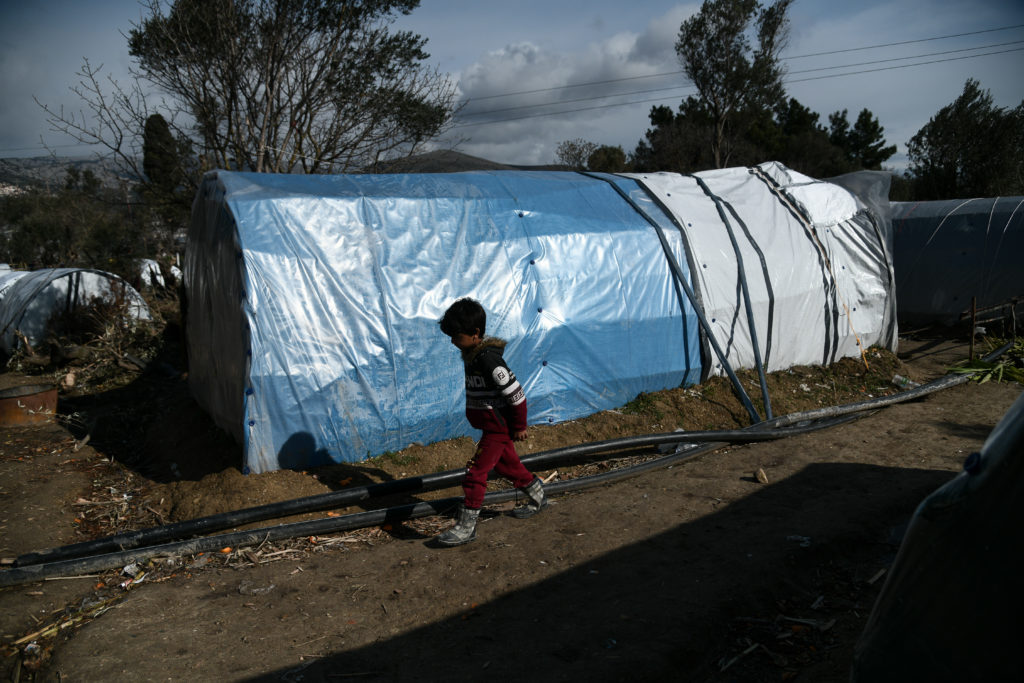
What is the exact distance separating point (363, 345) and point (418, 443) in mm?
1140

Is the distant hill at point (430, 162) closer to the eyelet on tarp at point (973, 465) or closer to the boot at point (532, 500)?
the boot at point (532, 500)

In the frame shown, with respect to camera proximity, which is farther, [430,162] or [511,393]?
[430,162]

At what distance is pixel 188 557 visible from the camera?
4.59 meters

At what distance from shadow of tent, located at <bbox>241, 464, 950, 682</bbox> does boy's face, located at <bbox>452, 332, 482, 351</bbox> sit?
145 cm

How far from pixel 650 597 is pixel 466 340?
6.61 feet

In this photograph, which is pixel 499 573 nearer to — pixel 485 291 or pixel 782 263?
pixel 485 291

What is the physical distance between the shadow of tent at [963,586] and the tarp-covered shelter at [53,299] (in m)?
13.0

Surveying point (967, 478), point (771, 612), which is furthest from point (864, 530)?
point (967, 478)

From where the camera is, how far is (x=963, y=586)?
174cm

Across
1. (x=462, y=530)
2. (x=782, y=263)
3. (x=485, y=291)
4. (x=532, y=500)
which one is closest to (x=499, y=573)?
(x=462, y=530)

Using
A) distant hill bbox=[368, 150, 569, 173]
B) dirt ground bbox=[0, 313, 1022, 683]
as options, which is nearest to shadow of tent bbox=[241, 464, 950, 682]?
dirt ground bbox=[0, 313, 1022, 683]

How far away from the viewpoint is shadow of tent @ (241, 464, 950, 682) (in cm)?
319

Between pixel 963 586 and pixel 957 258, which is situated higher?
pixel 957 258

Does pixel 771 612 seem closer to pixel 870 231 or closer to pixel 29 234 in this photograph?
pixel 870 231
